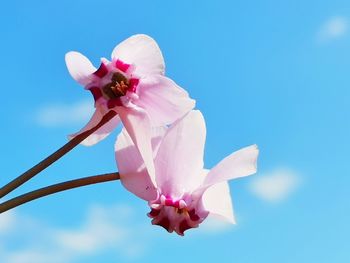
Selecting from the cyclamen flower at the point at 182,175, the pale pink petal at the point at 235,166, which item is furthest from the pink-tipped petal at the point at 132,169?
the pale pink petal at the point at 235,166

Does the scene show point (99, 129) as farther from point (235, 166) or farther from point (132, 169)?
point (235, 166)

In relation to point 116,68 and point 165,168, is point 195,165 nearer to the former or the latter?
point 165,168

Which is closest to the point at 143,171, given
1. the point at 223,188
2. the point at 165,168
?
the point at 165,168

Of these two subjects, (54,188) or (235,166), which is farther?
(235,166)

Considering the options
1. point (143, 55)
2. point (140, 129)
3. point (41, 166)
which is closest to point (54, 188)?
point (41, 166)

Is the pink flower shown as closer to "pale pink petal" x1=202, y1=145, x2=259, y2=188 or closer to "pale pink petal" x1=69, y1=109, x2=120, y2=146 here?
"pale pink petal" x1=69, y1=109, x2=120, y2=146

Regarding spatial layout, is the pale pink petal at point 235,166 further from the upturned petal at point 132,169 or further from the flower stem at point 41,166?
the flower stem at point 41,166
